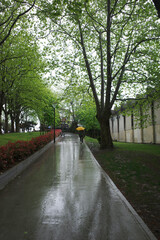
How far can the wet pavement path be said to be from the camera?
10.8 feet

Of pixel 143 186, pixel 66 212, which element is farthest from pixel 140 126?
pixel 66 212

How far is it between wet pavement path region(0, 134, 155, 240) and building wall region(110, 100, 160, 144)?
8571 mm

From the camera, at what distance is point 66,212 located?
13.6 feet

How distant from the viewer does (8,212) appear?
13.8 feet

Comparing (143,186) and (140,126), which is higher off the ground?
(140,126)

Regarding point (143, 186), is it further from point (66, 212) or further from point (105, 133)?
point (105, 133)

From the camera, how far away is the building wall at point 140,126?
1487 cm

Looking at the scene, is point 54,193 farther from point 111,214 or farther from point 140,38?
→ point 140,38

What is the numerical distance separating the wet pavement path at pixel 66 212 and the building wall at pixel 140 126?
337 inches

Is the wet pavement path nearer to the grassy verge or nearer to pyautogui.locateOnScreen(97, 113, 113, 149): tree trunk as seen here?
the grassy verge

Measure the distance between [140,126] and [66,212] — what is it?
15.0m

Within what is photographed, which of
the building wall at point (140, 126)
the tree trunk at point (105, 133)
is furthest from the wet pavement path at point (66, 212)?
the tree trunk at point (105, 133)

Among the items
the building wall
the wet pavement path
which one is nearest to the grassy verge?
the wet pavement path

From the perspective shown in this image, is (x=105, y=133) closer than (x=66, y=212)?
No
